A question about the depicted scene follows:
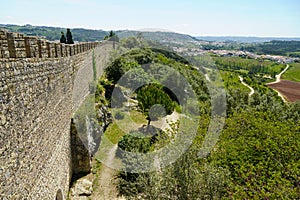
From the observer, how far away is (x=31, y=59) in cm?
476

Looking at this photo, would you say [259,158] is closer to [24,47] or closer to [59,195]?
[59,195]

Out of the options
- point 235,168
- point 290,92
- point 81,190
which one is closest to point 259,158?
point 235,168

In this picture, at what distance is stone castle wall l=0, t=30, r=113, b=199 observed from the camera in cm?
370

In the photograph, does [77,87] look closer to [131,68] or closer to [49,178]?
[49,178]

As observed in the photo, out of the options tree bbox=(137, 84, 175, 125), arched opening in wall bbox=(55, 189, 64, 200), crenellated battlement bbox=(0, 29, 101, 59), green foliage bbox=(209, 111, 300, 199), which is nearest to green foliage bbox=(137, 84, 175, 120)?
tree bbox=(137, 84, 175, 125)

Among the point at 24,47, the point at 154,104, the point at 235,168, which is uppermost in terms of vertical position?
the point at 24,47

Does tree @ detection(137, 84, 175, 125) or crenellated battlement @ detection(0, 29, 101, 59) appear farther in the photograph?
tree @ detection(137, 84, 175, 125)

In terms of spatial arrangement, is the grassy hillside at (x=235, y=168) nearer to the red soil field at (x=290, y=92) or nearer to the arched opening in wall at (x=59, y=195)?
the arched opening in wall at (x=59, y=195)

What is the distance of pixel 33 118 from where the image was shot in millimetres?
4930

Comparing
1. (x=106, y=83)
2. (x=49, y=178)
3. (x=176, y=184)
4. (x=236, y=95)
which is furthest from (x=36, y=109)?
(x=236, y=95)

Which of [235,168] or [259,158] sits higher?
[259,158]

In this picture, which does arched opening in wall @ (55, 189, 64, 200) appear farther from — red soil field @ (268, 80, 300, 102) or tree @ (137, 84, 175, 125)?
red soil field @ (268, 80, 300, 102)

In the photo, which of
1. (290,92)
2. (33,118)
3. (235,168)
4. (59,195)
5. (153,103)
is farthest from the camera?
(290,92)

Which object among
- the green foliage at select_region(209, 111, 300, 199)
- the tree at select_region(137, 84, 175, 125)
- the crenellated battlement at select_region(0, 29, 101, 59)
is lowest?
the tree at select_region(137, 84, 175, 125)
